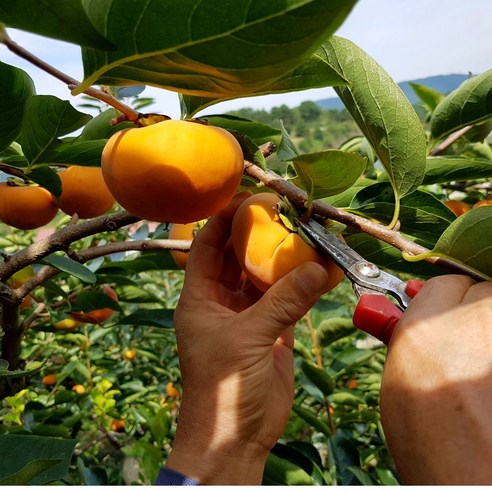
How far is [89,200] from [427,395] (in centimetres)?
89

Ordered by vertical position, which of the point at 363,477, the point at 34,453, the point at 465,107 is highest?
the point at 465,107

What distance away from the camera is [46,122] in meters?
0.92

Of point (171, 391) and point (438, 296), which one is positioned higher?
point (438, 296)

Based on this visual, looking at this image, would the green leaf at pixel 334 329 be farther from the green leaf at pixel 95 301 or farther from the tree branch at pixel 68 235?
the tree branch at pixel 68 235

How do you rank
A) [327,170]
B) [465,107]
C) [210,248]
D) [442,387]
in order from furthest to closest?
[465,107]
[210,248]
[327,170]
[442,387]

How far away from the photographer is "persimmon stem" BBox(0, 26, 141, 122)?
57cm

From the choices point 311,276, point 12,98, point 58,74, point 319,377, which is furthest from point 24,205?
point 319,377

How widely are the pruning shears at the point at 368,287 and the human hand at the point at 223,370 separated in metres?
0.05

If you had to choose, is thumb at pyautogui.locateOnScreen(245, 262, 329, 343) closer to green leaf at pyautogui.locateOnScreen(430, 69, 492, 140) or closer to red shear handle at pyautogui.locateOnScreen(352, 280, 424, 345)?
red shear handle at pyautogui.locateOnScreen(352, 280, 424, 345)

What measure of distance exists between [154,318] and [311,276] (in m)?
1.00

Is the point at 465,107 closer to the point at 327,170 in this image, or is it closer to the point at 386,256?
the point at 386,256

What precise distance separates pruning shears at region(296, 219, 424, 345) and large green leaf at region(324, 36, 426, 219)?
14cm

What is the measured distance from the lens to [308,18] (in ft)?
1.41

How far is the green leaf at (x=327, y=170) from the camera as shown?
2.32 ft
